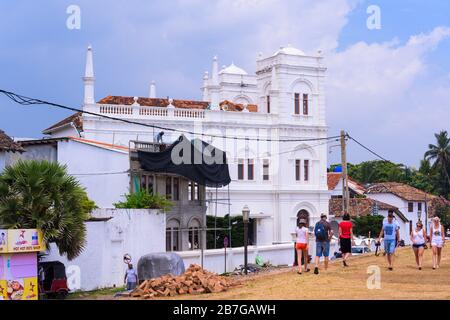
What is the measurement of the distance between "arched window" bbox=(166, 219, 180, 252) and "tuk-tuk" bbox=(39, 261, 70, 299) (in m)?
15.3

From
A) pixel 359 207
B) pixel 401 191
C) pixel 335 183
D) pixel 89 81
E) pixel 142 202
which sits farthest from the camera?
pixel 335 183

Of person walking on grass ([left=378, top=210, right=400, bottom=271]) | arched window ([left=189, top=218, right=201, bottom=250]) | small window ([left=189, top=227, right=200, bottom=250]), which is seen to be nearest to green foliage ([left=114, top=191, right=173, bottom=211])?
arched window ([left=189, top=218, right=201, bottom=250])

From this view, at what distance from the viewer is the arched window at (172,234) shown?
41562 millimetres

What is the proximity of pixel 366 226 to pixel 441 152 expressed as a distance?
3008cm

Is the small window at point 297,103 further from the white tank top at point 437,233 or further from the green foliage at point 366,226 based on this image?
the white tank top at point 437,233

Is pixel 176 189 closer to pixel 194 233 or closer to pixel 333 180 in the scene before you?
pixel 194 233

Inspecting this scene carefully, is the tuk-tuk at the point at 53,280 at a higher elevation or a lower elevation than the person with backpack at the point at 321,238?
lower

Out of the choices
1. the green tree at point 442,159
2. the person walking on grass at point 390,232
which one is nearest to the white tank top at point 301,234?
the person walking on grass at point 390,232

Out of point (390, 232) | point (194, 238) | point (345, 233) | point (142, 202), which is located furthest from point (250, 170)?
point (390, 232)

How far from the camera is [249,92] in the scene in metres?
68.2

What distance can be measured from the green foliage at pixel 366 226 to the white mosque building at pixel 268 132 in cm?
341

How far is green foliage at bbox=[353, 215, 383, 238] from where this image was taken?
60.4 meters

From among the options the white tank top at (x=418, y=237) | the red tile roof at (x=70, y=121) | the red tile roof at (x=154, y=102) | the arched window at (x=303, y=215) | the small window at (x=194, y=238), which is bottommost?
the small window at (x=194, y=238)

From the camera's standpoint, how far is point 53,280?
1022 inches
